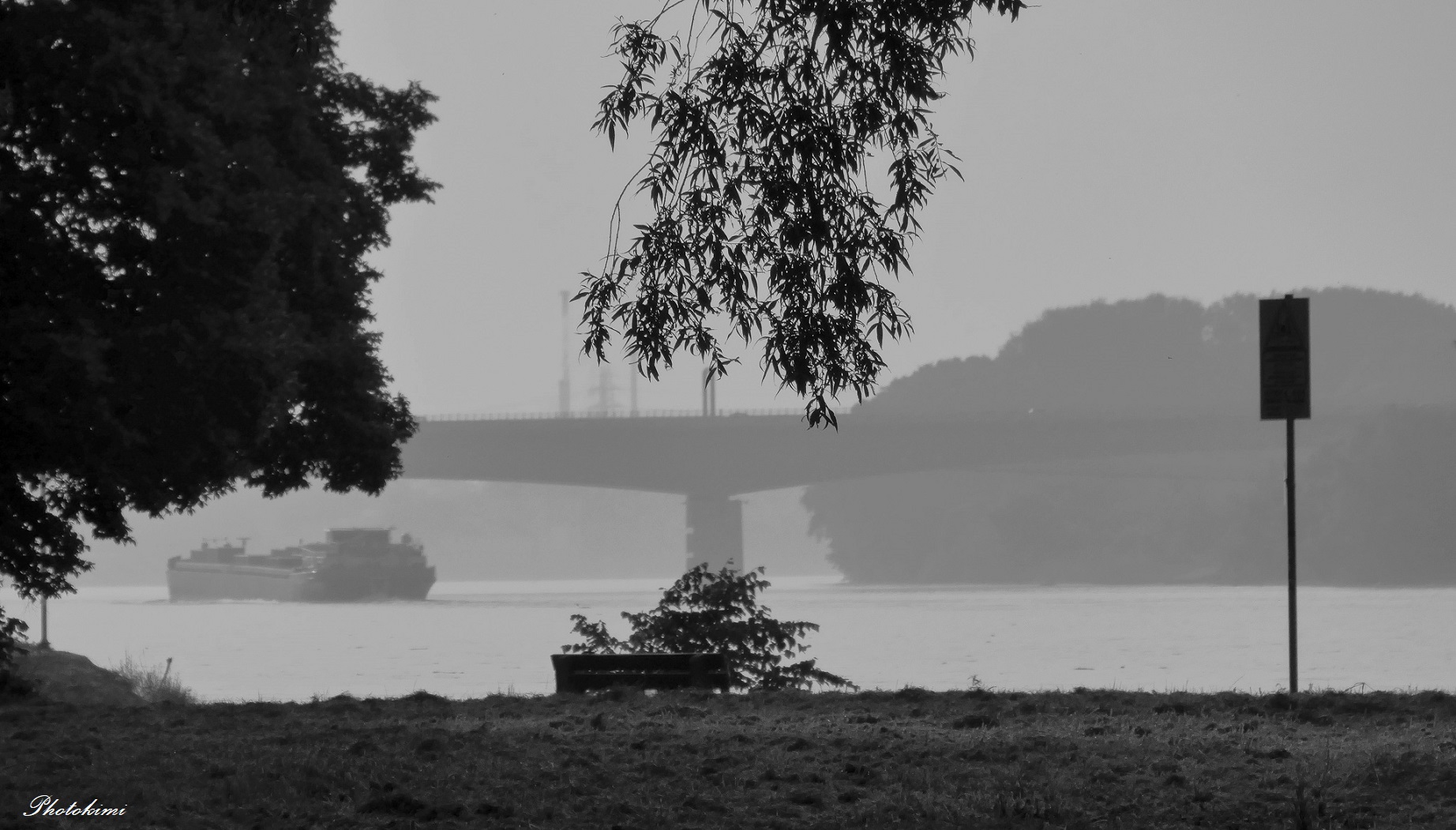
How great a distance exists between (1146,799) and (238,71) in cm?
1318

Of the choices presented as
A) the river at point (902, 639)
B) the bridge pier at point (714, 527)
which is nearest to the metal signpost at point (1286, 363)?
the river at point (902, 639)

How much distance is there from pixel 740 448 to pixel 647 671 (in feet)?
184

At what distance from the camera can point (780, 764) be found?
25.6 feet

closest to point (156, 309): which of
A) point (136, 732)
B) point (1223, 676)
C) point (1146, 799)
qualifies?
point (136, 732)

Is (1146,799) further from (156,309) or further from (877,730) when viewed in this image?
(156,309)

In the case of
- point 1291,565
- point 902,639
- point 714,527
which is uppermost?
point 1291,565

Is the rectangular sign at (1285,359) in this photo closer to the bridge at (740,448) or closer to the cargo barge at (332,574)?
the bridge at (740,448)

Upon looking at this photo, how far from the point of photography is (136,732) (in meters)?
9.28

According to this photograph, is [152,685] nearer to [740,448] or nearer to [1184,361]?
[740,448]

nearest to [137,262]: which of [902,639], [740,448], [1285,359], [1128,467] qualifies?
[1285,359]

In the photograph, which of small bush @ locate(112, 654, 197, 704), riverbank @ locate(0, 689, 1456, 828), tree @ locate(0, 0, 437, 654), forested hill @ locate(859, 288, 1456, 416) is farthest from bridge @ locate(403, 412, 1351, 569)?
riverbank @ locate(0, 689, 1456, 828)

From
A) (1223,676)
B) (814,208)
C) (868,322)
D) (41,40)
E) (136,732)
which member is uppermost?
(41,40)

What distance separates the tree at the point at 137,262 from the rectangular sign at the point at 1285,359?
28.2 feet

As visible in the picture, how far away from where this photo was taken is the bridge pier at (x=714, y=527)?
67500mm
